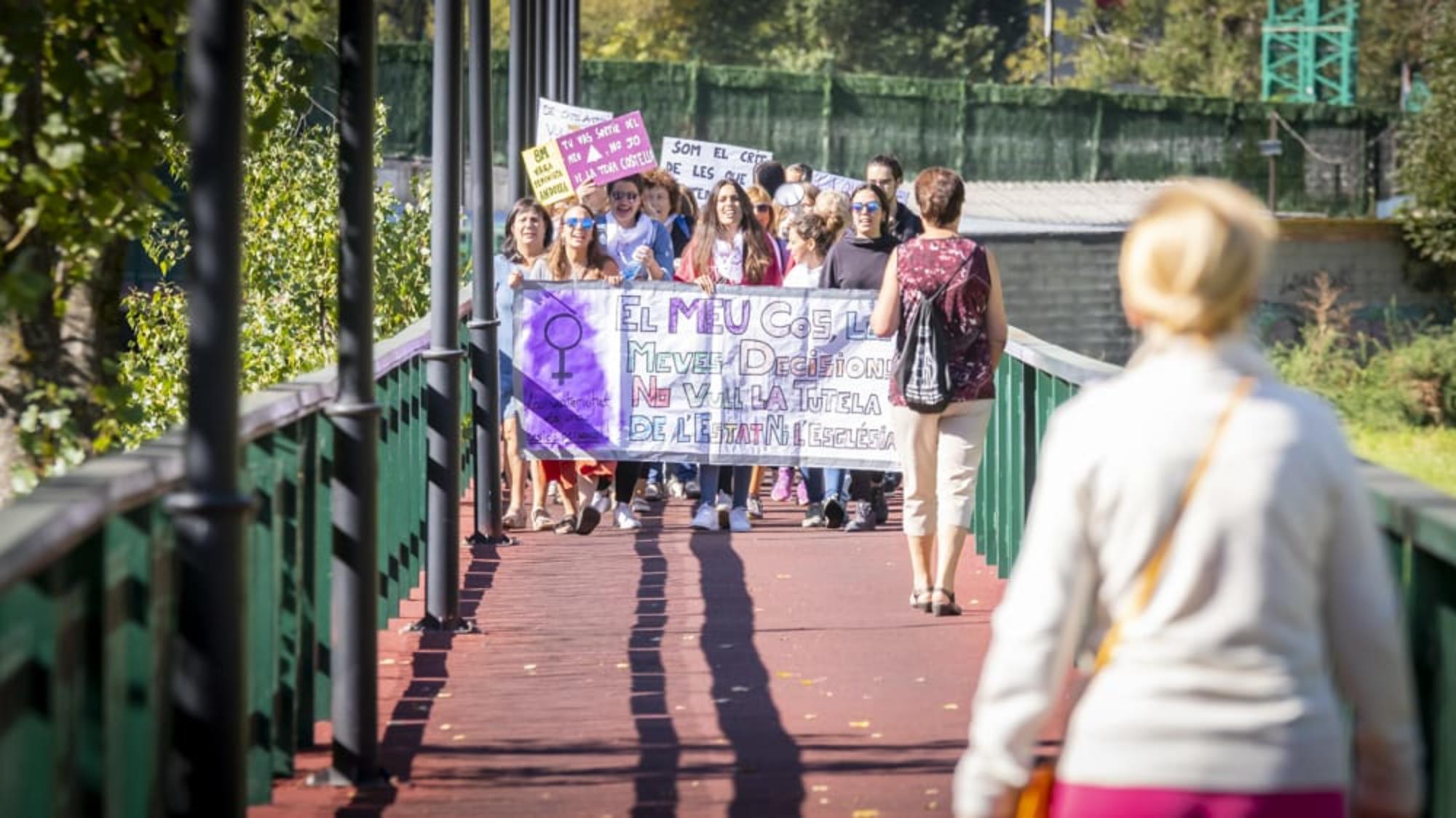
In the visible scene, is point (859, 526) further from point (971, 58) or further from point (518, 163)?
point (971, 58)

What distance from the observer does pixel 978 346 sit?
9.50m

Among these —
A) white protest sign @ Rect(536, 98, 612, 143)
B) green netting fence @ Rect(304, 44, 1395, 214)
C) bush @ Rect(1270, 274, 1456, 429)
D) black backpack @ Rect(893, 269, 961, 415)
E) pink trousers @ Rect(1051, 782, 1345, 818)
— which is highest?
green netting fence @ Rect(304, 44, 1395, 214)

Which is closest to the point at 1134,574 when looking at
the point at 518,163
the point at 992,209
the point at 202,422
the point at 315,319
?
the point at 202,422

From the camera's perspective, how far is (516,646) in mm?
9062

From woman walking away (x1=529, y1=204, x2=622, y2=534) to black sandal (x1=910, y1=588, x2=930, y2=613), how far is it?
2.91 meters

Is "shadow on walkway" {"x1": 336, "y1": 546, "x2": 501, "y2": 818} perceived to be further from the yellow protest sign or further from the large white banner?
the yellow protest sign

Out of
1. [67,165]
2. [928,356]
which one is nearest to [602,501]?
[928,356]

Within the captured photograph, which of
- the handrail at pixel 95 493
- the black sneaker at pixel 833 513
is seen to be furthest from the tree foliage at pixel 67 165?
the black sneaker at pixel 833 513

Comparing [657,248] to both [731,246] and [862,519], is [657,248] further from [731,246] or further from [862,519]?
[862,519]

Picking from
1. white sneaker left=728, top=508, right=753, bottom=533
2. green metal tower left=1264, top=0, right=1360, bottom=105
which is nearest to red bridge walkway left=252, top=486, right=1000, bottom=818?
white sneaker left=728, top=508, right=753, bottom=533

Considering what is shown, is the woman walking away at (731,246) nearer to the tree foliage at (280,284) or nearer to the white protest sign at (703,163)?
the tree foliage at (280,284)

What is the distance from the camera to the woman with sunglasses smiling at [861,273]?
38.0 ft

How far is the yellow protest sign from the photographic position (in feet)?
46.8

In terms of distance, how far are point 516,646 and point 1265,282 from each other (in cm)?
3413
